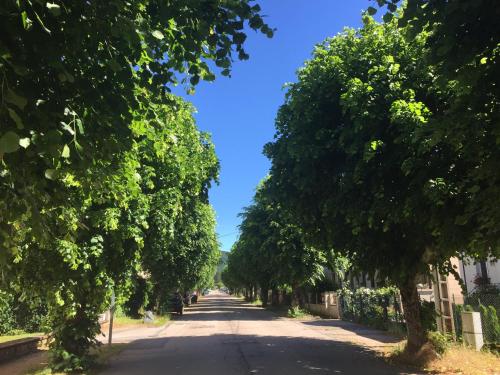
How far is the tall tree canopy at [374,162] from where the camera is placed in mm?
10031

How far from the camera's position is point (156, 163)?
14367 mm

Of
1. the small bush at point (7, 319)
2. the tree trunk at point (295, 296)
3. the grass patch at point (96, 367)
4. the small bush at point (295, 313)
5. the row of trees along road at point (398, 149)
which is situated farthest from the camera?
the tree trunk at point (295, 296)

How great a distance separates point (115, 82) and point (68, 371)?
929 cm

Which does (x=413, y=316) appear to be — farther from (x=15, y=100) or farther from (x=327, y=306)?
(x=327, y=306)

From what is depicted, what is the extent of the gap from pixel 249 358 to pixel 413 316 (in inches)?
187

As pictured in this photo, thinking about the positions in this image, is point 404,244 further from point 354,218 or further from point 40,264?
point 40,264

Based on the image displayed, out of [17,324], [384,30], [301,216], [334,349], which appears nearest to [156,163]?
[301,216]

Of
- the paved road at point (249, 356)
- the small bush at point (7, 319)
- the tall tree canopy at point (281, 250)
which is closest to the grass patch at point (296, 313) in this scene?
the tall tree canopy at point (281, 250)

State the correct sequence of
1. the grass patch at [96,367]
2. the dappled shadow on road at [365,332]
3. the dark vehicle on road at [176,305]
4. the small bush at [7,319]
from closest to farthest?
1. the grass patch at [96,367]
2. the dappled shadow on road at [365,332]
3. the small bush at [7,319]
4. the dark vehicle on road at [176,305]

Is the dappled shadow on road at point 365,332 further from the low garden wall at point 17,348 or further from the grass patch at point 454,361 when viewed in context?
the low garden wall at point 17,348

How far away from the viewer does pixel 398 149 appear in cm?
1083

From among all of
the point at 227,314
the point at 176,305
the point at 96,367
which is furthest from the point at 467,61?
the point at 176,305

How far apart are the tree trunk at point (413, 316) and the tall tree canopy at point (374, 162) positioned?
0.03 meters

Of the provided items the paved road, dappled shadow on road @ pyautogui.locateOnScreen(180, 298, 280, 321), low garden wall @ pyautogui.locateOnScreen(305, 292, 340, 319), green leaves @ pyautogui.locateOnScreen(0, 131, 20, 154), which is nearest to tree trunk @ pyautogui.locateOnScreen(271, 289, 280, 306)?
dappled shadow on road @ pyautogui.locateOnScreen(180, 298, 280, 321)
